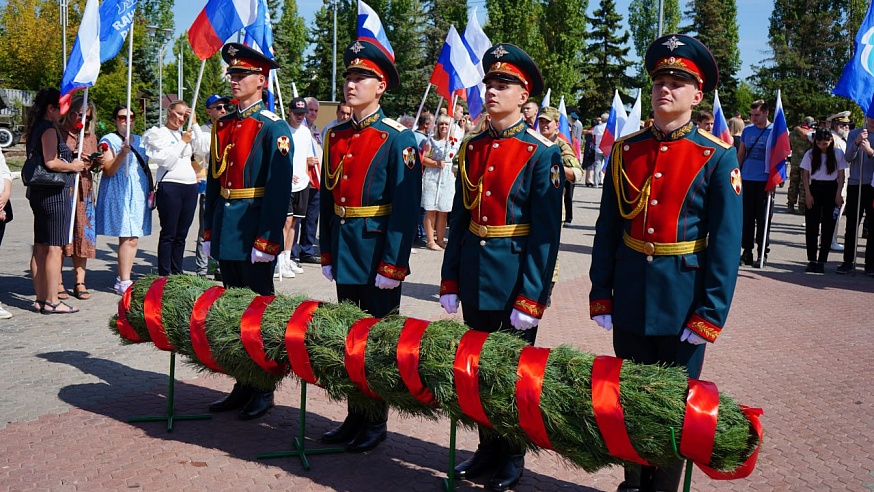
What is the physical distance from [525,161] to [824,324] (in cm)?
570

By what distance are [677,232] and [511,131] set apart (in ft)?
3.50

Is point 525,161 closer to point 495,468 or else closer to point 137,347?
point 495,468

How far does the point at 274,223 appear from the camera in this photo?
213 inches

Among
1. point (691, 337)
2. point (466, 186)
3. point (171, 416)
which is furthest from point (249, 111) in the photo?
point (691, 337)

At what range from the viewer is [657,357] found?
4.25m

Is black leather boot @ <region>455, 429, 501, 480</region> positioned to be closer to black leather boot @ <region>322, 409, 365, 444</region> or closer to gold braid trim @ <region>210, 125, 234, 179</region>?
black leather boot @ <region>322, 409, 365, 444</region>

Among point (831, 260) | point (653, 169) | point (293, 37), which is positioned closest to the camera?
point (653, 169)

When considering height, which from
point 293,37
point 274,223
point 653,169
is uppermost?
point 293,37

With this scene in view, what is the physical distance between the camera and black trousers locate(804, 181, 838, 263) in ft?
40.9

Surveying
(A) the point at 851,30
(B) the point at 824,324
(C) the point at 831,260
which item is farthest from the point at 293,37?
(B) the point at 824,324

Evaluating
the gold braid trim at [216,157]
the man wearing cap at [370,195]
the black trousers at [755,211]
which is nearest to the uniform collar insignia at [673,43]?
the man wearing cap at [370,195]

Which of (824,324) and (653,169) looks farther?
(824,324)

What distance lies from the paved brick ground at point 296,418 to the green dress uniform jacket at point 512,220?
94cm

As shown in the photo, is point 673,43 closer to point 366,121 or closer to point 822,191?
point 366,121
